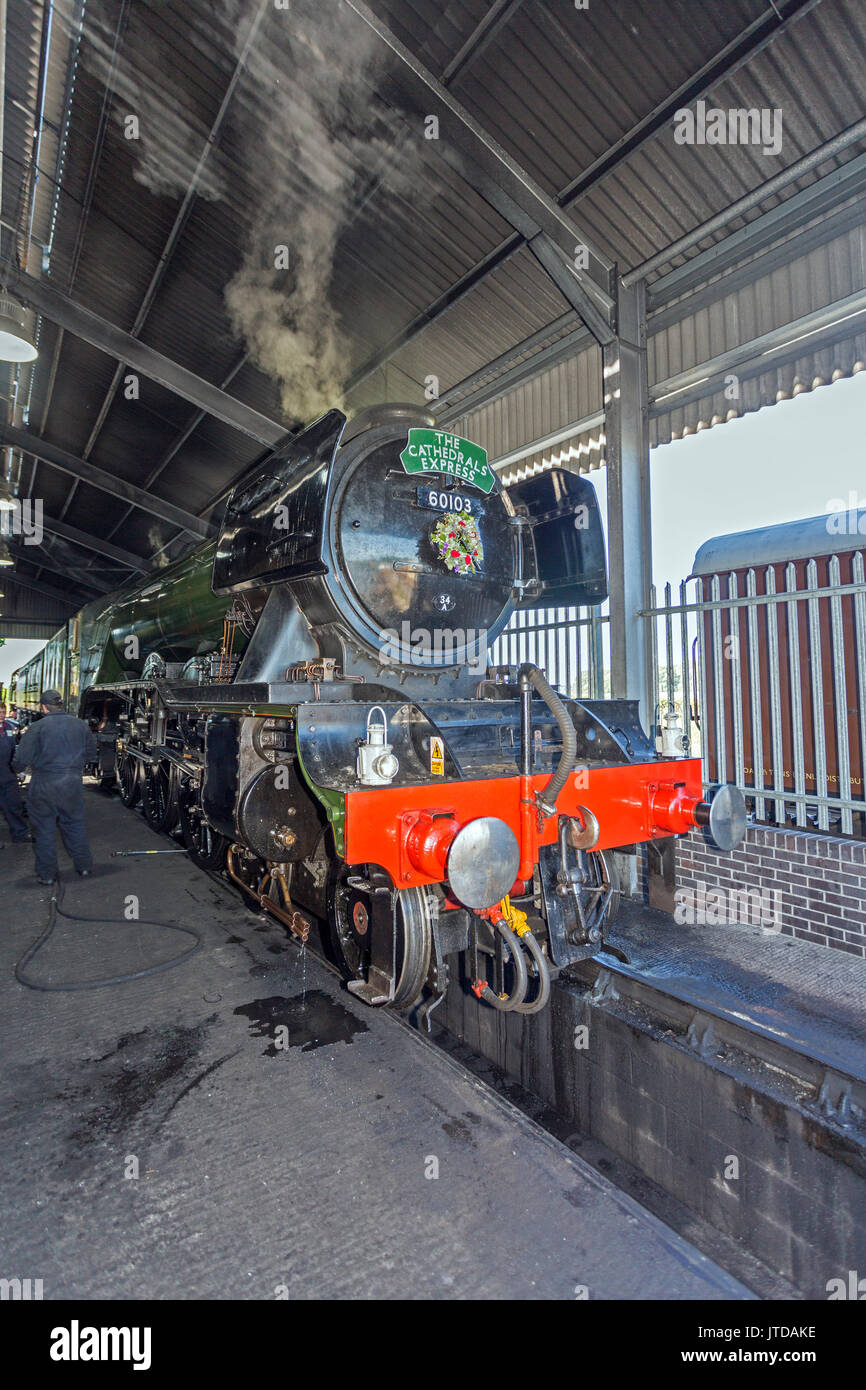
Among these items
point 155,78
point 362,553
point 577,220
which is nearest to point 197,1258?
point 362,553

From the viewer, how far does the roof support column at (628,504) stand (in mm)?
5297

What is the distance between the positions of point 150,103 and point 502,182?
3005 millimetres

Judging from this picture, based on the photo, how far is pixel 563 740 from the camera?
2.46 meters

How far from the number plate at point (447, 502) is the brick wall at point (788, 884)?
2.30m

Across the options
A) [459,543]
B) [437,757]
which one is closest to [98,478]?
[459,543]

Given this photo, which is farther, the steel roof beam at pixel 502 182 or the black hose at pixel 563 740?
the steel roof beam at pixel 502 182

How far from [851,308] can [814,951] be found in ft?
13.6

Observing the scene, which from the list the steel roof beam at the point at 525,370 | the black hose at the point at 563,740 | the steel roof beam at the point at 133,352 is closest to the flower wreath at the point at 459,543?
the black hose at the point at 563,740

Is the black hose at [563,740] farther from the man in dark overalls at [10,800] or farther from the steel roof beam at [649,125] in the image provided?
the man in dark overalls at [10,800]

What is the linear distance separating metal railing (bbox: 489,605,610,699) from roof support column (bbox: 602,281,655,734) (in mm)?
413

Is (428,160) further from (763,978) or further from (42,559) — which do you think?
(42,559)

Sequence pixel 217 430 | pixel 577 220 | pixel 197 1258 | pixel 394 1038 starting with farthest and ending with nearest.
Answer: pixel 217 430, pixel 577 220, pixel 394 1038, pixel 197 1258

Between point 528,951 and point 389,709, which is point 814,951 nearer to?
point 528,951

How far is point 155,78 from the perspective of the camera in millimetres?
5090
